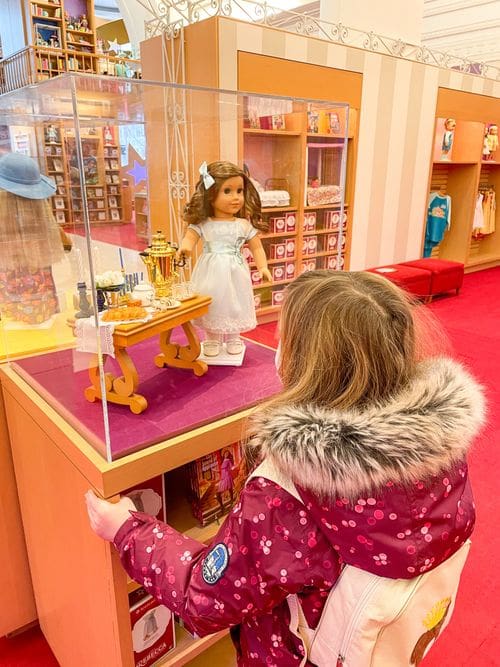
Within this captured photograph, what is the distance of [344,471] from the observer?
0.72m

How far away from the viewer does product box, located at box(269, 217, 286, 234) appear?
Result: 1.68 metres

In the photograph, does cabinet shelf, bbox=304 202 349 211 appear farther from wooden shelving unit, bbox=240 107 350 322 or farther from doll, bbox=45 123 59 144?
doll, bbox=45 123 59 144

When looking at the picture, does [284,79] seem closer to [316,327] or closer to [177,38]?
[177,38]

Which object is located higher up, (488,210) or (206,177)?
(206,177)

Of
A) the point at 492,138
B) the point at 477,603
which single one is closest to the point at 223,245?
the point at 477,603

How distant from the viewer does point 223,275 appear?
1.50m

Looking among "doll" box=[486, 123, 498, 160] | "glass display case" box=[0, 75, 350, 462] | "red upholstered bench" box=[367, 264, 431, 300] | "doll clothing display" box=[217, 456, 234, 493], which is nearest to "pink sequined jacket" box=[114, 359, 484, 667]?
"glass display case" box=[0, 75, 350, 462]

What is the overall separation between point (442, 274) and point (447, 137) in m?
1.91

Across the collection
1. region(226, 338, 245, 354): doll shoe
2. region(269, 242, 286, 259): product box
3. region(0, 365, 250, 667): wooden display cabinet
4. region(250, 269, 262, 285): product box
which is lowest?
region(0, 365, 250, 667): wooden display cabinet

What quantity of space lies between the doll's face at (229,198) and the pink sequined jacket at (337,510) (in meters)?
0.80

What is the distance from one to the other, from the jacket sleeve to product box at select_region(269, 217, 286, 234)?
1.02 meters

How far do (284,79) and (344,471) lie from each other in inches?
183

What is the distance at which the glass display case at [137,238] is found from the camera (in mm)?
1129

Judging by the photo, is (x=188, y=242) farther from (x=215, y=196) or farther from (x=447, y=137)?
(x=447, y=137)
